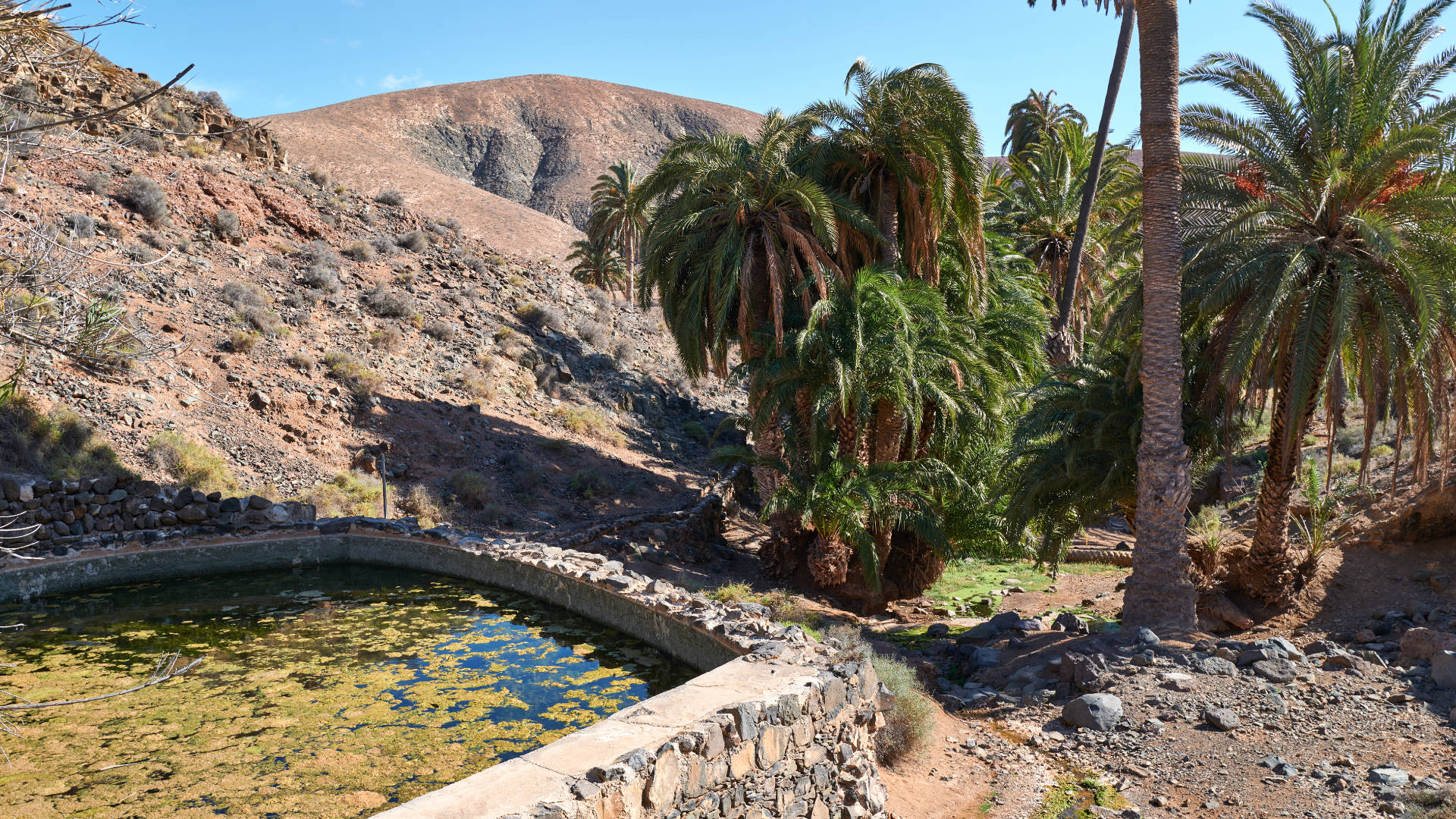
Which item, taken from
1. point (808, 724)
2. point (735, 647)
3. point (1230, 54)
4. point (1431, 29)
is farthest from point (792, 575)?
point (1431, 29)

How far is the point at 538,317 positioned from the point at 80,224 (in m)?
14.5

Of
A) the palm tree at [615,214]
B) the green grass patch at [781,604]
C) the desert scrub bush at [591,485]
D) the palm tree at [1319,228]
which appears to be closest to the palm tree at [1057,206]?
the palm tree at [1319,228]

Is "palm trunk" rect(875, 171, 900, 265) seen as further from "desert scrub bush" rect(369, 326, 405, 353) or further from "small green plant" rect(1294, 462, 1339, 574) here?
"desert scrub bush" rect(369, 326, 405, 353)

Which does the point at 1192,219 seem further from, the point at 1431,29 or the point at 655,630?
the point at 655,630

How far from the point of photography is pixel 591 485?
2452cm

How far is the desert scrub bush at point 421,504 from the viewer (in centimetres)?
2002

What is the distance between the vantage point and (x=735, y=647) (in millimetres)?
8648

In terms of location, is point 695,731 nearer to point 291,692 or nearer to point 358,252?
point 291,692

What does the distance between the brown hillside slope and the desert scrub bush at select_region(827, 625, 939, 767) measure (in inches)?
1828

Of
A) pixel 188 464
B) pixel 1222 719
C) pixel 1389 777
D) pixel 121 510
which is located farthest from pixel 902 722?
pixel 188 464

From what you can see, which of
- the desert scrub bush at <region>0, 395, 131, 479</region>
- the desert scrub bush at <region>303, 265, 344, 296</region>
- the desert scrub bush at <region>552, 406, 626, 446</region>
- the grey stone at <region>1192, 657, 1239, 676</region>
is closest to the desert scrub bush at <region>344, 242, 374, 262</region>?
the desert scrub bush at <region>303, 265, 344, 296</region>

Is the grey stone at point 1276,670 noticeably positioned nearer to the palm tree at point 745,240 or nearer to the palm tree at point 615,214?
the palm tree at point 745,240

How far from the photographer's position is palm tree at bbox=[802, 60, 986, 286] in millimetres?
15062

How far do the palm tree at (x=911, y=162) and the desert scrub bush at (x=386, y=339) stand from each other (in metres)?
16.1
